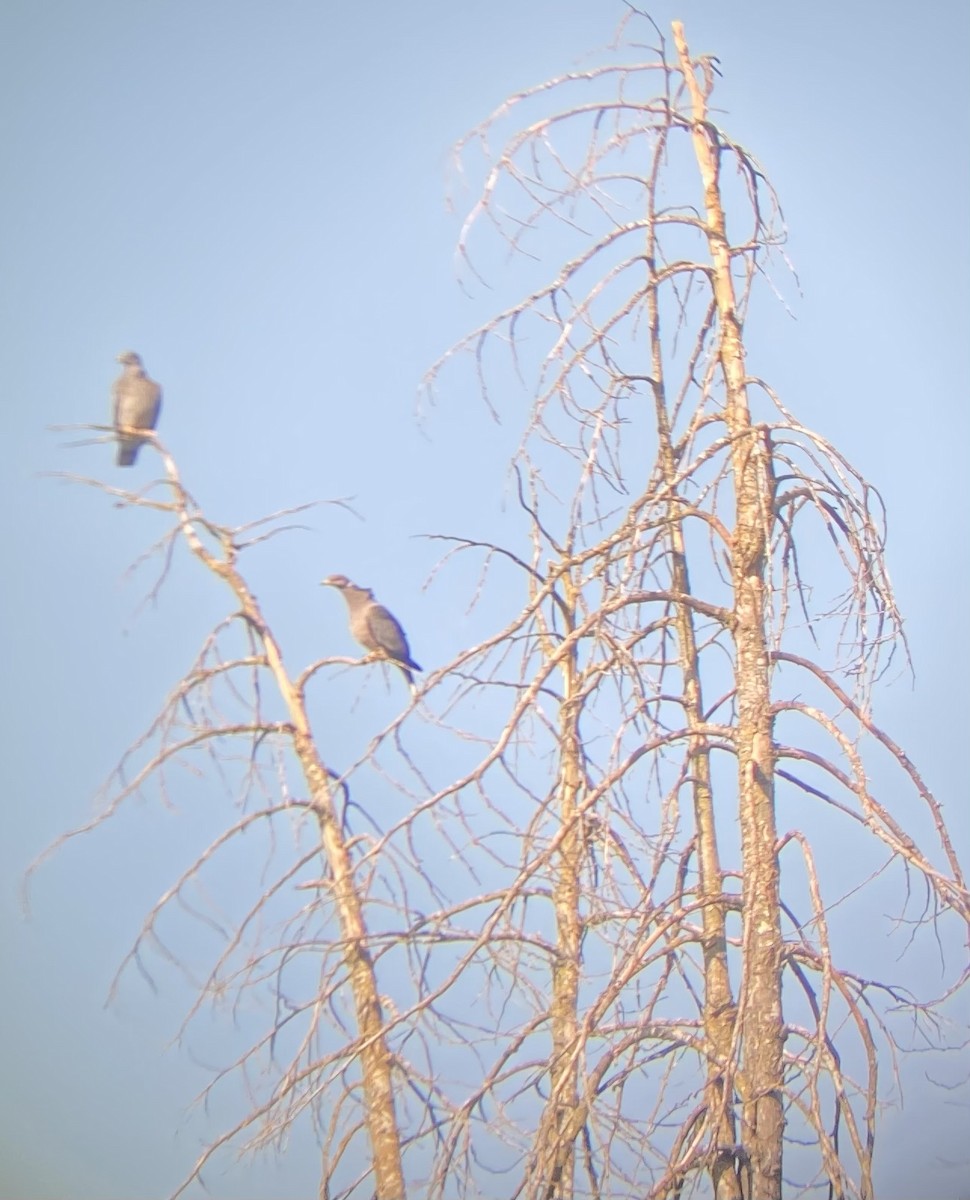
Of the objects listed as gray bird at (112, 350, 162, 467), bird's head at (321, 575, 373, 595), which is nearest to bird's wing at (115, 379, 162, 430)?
gray bird at (112, 350, 162, 467)

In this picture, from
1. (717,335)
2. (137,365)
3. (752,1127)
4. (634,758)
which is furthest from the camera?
(137,365)

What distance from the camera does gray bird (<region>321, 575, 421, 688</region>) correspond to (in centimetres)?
648

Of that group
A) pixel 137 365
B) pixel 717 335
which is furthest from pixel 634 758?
pixel 137 365

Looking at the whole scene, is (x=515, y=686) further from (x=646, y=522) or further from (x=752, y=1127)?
(x=752, y=1127)

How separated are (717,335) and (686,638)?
94 cm

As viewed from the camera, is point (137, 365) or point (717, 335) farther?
point (137, 365)

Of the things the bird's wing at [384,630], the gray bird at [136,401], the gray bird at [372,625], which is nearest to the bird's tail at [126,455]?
the gray bird at [136,401]

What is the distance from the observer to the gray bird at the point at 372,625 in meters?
6.48

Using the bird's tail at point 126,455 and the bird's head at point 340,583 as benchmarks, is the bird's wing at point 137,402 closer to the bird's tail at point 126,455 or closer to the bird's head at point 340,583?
the bird's tail at point 126,455

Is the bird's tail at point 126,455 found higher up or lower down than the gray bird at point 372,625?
higher up

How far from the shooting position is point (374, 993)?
3.89 m

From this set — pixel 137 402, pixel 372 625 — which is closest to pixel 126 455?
pixel 137 402

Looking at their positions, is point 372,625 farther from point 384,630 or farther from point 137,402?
point 137,402

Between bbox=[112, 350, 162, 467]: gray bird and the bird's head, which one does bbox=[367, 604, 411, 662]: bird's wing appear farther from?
bbox=[112, 350, 162, 467]: gray bird
